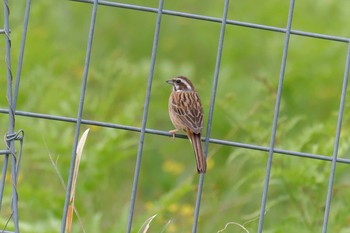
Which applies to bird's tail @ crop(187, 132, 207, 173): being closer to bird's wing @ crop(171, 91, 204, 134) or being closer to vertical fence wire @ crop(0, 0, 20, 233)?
bird's wing @ crop(171, 91, 204, 134)

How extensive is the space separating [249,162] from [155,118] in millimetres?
892

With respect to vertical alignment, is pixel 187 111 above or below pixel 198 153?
above

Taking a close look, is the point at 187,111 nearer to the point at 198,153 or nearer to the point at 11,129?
the point at 198,153

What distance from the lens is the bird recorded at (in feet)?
17.4

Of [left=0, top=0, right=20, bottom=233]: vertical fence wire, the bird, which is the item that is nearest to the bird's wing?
the bird

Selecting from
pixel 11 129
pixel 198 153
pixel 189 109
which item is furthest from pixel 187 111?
pixel 11 129

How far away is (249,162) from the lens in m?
8.37

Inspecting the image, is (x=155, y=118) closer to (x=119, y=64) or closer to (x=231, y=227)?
(x=119, y=64)

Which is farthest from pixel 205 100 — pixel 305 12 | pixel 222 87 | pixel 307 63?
pixel 305 12

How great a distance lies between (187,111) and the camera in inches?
222

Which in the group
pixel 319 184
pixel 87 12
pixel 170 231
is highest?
pixel 87 12

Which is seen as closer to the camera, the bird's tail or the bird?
the bird's tail

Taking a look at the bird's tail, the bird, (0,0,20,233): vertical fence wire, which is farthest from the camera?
the bird

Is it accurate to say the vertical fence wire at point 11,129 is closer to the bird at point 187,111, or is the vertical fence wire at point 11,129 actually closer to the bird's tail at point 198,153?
the bird's tail at point 198,153
